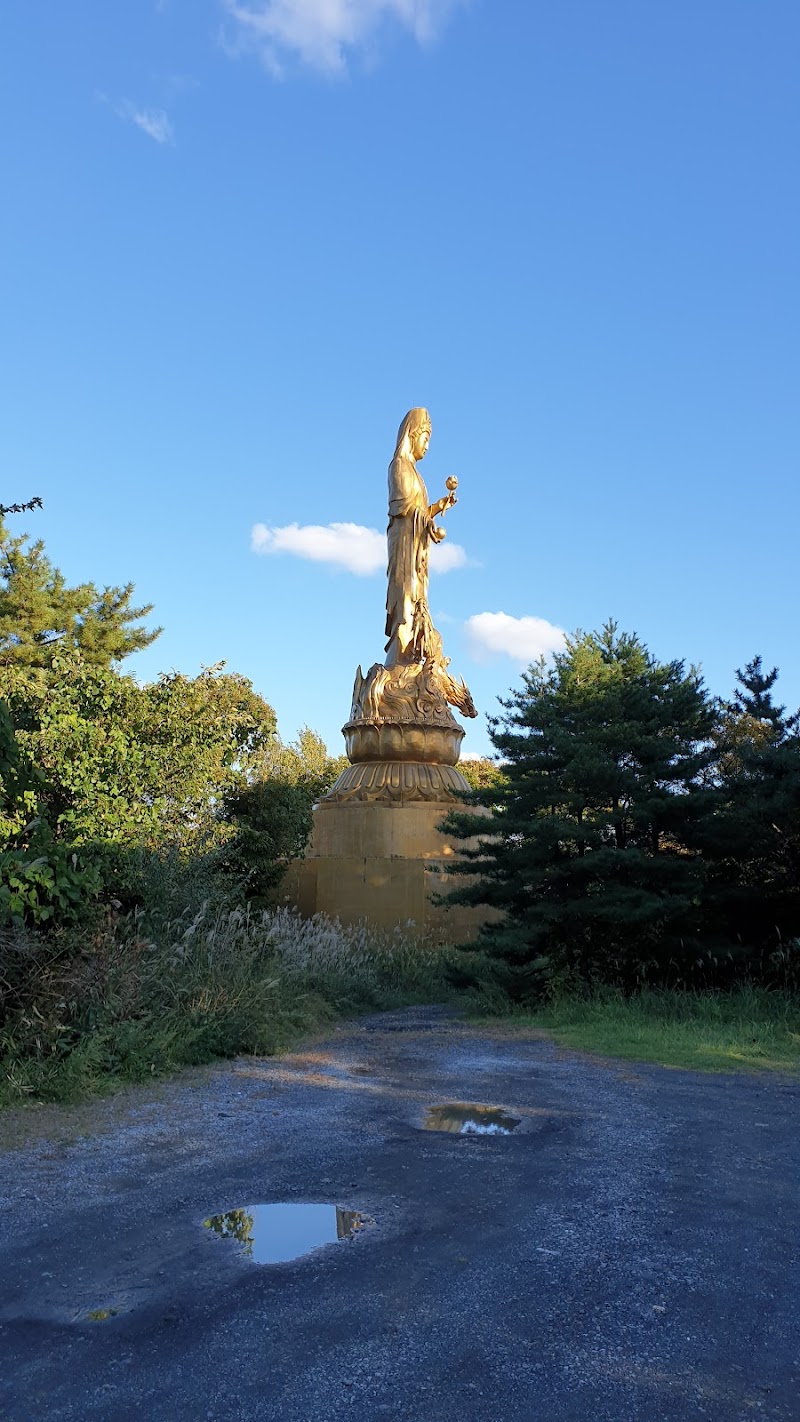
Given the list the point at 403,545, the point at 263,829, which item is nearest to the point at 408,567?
the point at 403,545

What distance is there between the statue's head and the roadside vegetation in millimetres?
8518

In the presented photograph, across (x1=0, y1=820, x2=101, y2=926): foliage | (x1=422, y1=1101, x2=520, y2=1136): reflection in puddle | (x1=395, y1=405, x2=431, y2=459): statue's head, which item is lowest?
(x1=422, y1=1101, x2=520, y2=1136): reflection in puddle

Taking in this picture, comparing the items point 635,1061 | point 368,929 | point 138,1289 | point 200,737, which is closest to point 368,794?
point 368,929

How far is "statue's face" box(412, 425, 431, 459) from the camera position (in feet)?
66.2

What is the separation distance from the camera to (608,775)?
10.6 m

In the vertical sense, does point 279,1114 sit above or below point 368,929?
below

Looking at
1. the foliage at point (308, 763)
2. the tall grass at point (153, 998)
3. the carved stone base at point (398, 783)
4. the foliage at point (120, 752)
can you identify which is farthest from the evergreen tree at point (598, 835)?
the foliage at point (308, 763)

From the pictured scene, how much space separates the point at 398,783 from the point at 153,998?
10.00 meters

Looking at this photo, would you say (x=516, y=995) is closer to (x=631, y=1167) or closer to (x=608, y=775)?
(x=608, y=775)

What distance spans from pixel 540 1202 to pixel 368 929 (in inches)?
454

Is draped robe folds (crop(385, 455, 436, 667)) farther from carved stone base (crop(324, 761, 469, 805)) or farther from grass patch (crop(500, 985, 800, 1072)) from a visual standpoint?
A: grass patch (crop(500, 985, 800, 1072))

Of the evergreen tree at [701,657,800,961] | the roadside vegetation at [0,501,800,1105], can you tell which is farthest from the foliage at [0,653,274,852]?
the evergreen tree at [701,657,800,961]

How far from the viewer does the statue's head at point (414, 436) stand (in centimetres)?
2011

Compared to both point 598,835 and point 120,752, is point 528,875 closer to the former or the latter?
point 598,835
